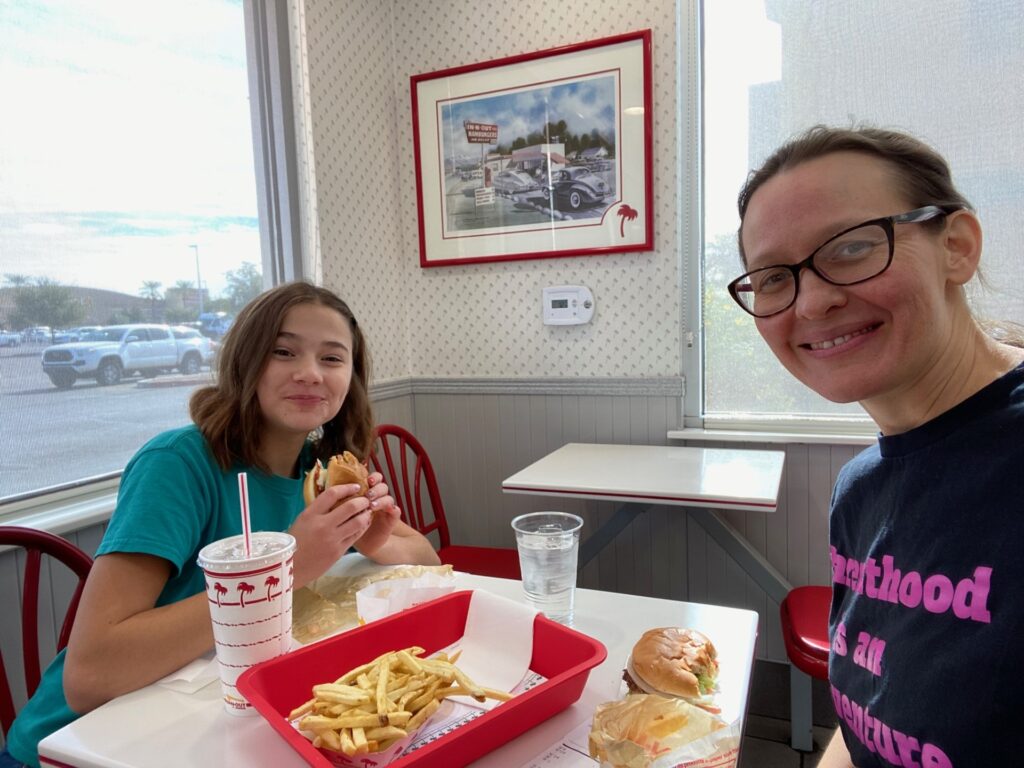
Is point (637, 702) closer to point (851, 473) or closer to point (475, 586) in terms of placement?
point (851, 473)

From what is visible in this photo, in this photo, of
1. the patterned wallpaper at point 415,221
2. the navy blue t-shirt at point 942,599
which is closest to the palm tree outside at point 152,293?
the patterned wallpaper at point 415,221

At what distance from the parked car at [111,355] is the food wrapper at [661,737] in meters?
1.74

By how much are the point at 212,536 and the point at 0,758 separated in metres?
0.49

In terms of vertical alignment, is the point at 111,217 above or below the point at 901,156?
above

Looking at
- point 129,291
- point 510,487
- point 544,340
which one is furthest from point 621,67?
point 129,291

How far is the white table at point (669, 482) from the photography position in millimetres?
1898

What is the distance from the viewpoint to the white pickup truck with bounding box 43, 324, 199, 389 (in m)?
1.77

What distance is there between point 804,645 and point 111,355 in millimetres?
2170

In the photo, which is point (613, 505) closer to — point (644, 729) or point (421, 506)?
point (421, 506)

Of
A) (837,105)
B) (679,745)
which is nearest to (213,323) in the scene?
(679,745)

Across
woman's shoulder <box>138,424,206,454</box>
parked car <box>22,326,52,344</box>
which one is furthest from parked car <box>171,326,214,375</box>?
woman's shoulder <box>138,424,206,454</box>

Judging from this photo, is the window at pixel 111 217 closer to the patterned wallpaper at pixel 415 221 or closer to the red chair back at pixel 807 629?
the patterned wallpaper at pixel 415 221

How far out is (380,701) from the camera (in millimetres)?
726

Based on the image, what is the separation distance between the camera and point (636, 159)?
269 centimetres
